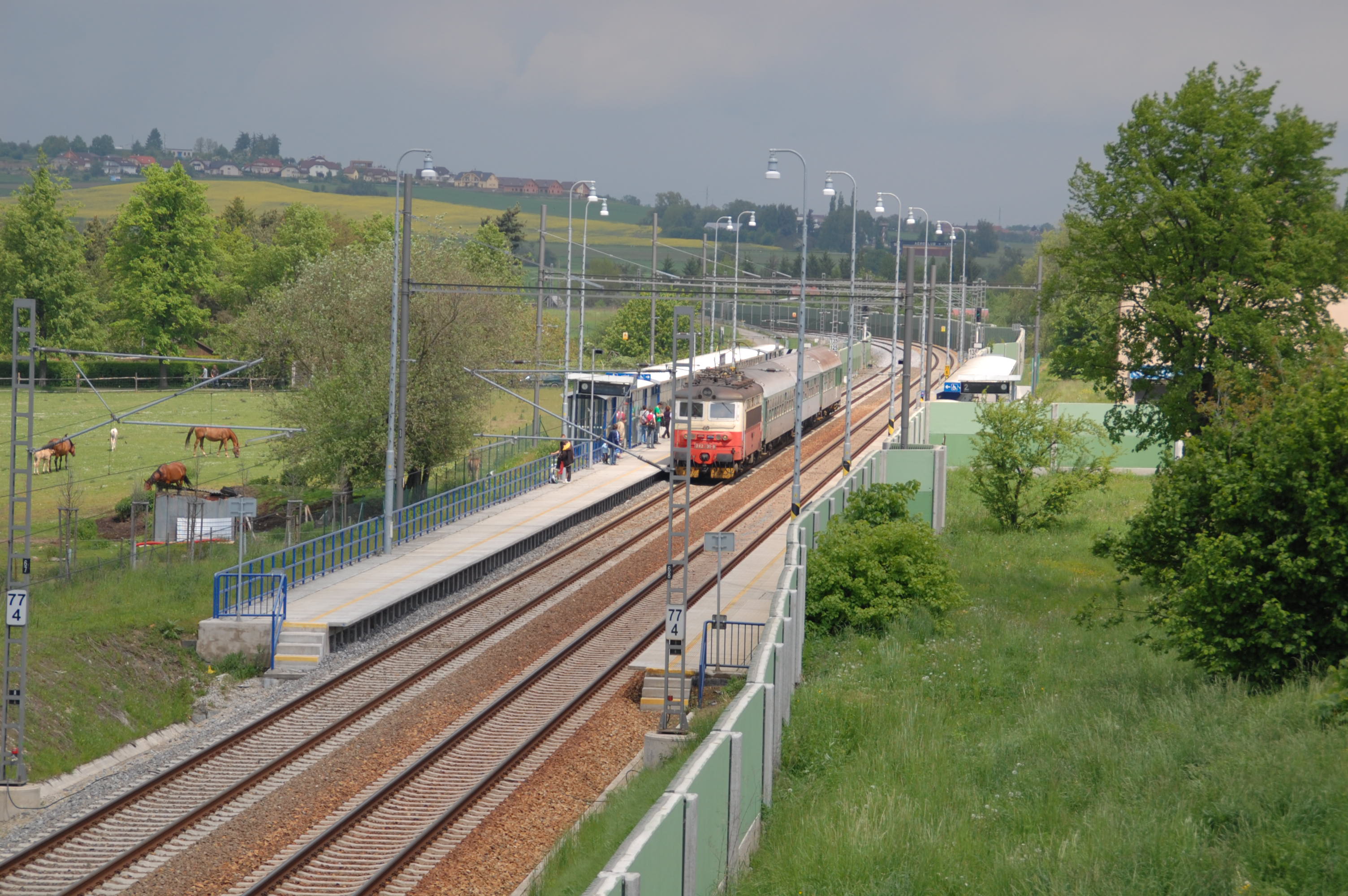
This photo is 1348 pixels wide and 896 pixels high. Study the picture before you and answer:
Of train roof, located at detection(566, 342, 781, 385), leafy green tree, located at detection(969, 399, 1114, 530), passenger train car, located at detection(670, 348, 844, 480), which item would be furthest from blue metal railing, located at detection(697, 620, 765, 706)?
train roof, located at detection(566, 342, 781, 385)

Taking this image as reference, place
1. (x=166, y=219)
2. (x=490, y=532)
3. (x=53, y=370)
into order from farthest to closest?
1. (x=166, y=219)
2. (x=53, y=370)
3. (x=490, y=532)

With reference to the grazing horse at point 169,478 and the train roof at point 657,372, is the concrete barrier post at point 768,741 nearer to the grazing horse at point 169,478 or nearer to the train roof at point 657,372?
the train roof at point 657,372

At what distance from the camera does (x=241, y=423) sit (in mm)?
66875

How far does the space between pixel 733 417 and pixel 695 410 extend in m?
1.49

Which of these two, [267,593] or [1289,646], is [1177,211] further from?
[267,593]

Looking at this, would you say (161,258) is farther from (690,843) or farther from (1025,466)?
(690,843)

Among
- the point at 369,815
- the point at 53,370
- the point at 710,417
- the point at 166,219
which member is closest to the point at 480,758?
the point at 369,815

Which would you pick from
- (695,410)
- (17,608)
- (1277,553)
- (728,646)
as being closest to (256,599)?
(17,608)

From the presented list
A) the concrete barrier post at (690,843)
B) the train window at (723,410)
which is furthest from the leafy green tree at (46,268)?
the concrete barrier post at (690,843)

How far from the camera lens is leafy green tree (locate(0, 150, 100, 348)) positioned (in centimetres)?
8631

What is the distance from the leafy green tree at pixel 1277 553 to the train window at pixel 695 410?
30380mm

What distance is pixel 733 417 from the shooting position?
46.9 meters

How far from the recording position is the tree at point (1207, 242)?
2700 cm

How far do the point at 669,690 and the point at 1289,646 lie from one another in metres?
10.9
